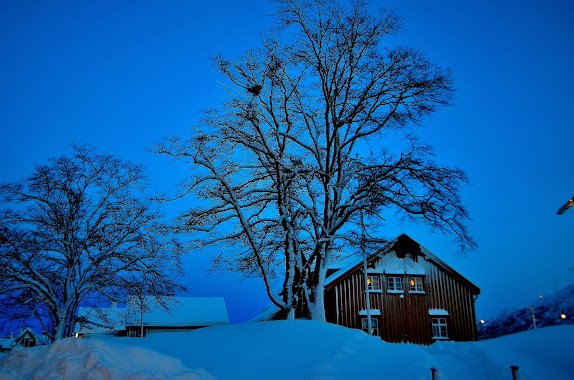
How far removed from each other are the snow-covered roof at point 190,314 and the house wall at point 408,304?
53.9 feet

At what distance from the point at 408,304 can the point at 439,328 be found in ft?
8.81

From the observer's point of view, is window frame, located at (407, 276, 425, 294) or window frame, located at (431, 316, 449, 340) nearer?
window frame, located at (431, 316, 449, 340)

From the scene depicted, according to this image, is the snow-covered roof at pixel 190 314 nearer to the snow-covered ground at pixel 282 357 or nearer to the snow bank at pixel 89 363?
the snow-covered ground at pixel 282 357

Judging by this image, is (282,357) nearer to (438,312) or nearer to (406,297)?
(406,297)

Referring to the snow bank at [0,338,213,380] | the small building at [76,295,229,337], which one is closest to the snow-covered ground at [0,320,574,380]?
the snow bank at [0,338,213,380]

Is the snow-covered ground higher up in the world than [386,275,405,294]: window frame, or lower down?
lower down

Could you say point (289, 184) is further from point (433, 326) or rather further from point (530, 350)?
point (433, 326)

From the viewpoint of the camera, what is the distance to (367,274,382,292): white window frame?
31.6 m

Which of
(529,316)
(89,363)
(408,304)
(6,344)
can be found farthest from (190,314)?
(529,316)

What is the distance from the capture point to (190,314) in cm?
4462

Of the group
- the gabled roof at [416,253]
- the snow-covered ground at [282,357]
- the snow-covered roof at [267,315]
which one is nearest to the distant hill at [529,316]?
the gabled roof at [416,253]

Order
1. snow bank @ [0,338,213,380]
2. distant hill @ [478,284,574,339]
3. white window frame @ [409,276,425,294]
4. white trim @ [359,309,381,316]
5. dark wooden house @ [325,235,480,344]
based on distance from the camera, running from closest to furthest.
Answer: snow bank @ [0,338,213,380]
white trim @ [359,309,381,316]
dark wooden house @ [325,235,480,344]
white window frame @ [409,276,425,294]
distant hill @ [478,284,574,339]

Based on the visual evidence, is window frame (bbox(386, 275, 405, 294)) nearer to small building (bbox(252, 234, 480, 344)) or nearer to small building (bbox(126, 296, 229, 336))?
small building (bbox(252, 234, 480, 344))

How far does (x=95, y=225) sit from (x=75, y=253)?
1.72 m
